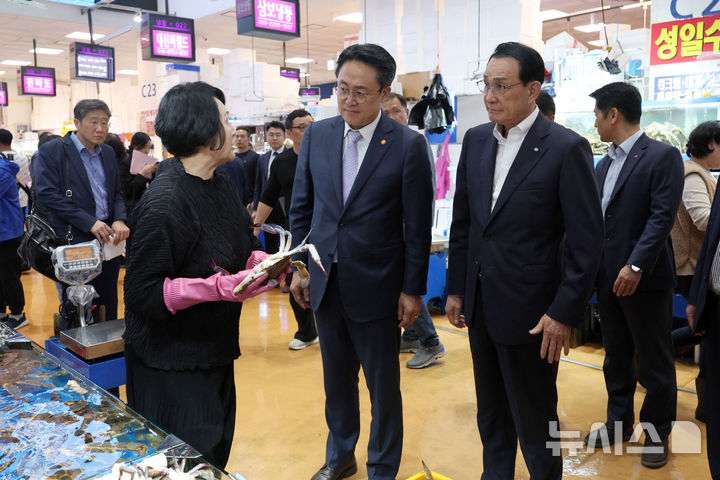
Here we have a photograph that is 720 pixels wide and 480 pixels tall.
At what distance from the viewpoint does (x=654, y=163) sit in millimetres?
2609

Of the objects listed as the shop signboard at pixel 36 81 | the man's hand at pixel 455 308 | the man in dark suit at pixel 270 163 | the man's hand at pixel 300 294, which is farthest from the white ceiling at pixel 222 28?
the man's hand at pixel 455 308

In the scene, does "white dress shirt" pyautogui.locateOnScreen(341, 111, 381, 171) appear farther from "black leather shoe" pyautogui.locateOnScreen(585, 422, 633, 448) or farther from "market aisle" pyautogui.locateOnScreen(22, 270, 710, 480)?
"black leather shoe" pyautogui.locateOnScreen(585, 422, 633, 448)

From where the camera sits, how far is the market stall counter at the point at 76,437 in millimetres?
1222

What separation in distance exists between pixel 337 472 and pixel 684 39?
467cm

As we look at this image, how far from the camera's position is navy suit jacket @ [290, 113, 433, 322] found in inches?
87.2

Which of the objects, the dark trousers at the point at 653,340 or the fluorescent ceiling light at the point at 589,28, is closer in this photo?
the dark trousers at the point at 653,340

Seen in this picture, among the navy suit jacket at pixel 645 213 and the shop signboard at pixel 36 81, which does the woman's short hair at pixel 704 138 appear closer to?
the navy suit jacket at pixel 645 213

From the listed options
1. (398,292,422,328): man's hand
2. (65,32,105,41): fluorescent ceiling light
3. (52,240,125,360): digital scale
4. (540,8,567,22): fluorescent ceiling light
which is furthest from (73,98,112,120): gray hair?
(65,32,105,41): fluorescent ceiling light

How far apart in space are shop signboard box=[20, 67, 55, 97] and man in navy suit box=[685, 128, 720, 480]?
48.7 ft

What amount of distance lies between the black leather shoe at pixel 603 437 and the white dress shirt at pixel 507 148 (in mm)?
1528

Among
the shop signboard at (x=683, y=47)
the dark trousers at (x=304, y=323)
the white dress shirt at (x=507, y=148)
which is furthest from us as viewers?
the shop signboard at (x=683, y=47)

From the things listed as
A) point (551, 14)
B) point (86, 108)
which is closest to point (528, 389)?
point (86, 108)

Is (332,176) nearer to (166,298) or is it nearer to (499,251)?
(499,251)

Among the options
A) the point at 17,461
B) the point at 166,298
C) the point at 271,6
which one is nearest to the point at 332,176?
the point at 166,298
